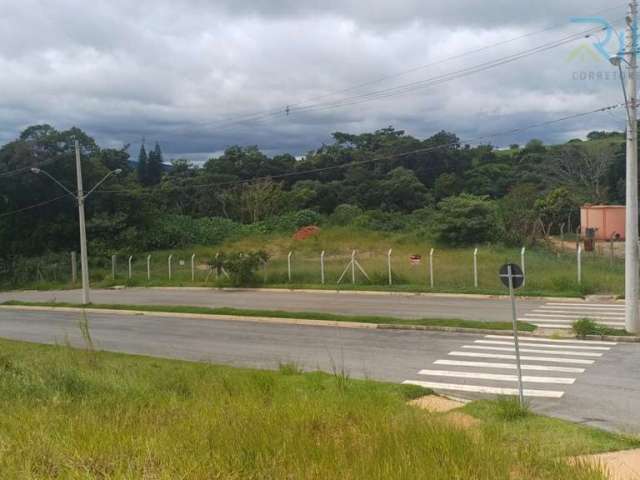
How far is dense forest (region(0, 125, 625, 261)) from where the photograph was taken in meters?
54.5

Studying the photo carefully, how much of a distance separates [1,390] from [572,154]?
76.2 m

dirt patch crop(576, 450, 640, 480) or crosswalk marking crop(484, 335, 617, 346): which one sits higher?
dirt patch crop(576, 450, 640, 480)

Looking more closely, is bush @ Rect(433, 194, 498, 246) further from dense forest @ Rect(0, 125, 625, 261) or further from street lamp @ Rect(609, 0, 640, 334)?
street lamp @ Rect(609, 0, 640, 334)

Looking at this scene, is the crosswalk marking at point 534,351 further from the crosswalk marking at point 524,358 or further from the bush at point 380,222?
the bush at point 380,222

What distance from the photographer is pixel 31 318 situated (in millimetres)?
27172

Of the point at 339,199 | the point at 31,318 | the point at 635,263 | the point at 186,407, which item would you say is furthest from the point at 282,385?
the point at 339,199

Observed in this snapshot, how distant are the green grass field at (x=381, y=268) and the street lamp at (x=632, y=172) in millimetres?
8341

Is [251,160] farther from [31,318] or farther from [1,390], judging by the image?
[1,390]

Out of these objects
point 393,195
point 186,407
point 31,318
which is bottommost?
point 31,318

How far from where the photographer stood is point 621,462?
265 inches

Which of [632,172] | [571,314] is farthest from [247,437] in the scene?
[571,314]

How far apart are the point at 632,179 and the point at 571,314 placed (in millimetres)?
5889

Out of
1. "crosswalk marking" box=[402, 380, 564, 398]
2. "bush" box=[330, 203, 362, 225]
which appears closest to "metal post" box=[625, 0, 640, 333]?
"crosswalk marking" box=[402, 380, 564, 398]

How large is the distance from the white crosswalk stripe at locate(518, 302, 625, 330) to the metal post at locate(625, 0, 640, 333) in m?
1.06
